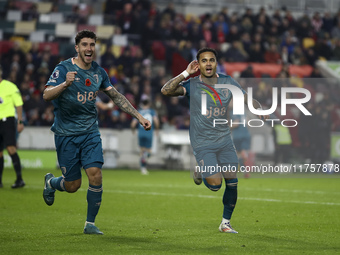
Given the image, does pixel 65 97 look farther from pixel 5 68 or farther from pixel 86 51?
pixel 5 68

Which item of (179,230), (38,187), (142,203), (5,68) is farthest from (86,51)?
(5,68)

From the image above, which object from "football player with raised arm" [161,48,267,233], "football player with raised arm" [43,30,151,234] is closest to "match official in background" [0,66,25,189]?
"football player with raised arm" [43,30,151,234]

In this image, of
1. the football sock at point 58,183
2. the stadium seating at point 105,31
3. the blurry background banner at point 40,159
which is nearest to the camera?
the football sock at point 58,183

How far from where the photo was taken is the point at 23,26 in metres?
27.2

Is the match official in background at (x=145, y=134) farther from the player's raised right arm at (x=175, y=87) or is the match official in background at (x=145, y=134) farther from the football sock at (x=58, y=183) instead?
the player's raised right arm at (x=175, y=87)

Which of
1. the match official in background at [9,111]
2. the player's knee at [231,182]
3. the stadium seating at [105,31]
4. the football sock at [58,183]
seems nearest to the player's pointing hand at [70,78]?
the football sock at [58,183]

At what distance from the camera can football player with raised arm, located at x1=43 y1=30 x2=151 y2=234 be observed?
27.8 feet

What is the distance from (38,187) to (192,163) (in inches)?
337

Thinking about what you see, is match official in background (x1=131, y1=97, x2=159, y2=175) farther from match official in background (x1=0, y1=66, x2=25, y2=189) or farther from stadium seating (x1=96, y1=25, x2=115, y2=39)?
match official in background (x1=0, y1=66, x2=25, y2=189)

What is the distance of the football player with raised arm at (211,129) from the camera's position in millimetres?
8805

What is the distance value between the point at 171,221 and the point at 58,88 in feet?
10.1

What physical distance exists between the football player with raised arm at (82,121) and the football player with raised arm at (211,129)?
34.4 inches

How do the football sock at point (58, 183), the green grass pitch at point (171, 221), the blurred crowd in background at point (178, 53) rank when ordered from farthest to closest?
the blurred crowd in background at point (178, 53)
the football sock at point (58, 183)
the green grass pitch at point (171, 221)

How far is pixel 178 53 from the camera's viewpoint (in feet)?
87.9
